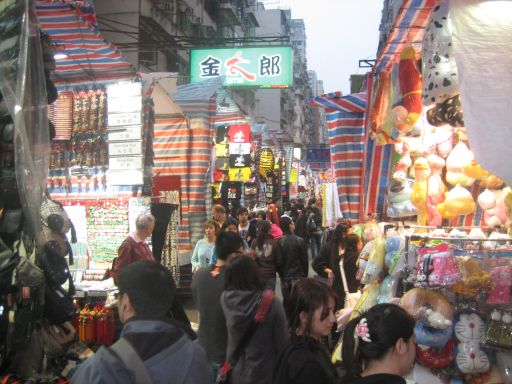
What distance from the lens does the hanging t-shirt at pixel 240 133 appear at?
14391 millimetres

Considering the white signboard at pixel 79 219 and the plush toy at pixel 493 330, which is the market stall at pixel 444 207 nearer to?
the plush toy at pixel 493 330

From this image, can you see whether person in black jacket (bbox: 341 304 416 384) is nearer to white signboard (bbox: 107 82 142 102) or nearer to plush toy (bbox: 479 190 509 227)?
plush toy (bbox: 479 190 509 227)

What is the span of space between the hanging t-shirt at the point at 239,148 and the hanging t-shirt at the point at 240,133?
11 cm

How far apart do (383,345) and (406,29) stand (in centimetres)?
298

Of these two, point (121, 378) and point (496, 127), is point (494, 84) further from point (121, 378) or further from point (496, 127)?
point (121, 378)

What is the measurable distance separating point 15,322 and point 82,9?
2.76m

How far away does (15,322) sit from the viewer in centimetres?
345

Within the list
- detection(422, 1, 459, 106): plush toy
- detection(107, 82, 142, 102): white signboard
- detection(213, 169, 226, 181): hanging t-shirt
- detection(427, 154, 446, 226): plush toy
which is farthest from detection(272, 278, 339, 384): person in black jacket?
detection(213, 169, 226, 181): hanging t-shirt

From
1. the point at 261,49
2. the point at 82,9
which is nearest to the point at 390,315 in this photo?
the point at 82,9

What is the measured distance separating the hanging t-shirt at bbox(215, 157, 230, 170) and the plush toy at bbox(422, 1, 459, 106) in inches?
463

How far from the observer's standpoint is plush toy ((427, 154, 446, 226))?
4867mm

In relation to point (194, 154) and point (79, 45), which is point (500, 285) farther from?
point (194, 154)

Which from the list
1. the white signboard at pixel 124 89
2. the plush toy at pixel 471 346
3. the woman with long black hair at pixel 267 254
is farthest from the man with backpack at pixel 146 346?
the woman with long black hair at pixel 267 254

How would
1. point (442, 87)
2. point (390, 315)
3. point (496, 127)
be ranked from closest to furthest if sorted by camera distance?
point (390, 315), point (496, 127), point (442, 87)
